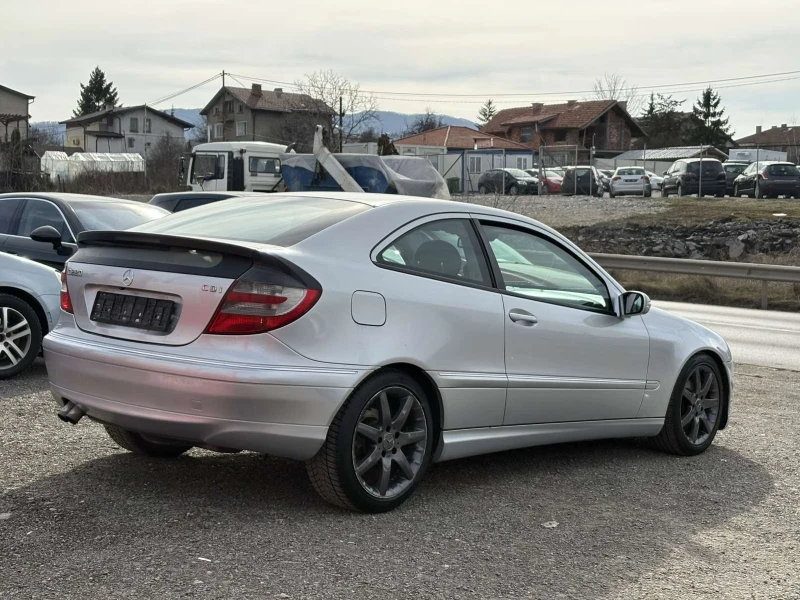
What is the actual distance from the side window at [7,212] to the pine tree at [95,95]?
12560 centimetres

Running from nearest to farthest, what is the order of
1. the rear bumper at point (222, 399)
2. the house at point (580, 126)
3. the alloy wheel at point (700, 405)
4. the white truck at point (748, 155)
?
the rear bumper at point (222, 399), the alloy wheel at point (700, 405), the white truck at point (748, 155), the house at point (580, 126)

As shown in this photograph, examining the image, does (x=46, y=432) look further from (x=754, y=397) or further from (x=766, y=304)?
(x=766, y=304)

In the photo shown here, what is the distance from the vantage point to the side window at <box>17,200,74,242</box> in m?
10.7

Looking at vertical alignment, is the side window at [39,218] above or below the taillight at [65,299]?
above

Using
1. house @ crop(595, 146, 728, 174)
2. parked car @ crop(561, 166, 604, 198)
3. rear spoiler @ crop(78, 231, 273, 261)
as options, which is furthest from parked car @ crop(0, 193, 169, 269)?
house @ crop(595, 146, 728, 174)

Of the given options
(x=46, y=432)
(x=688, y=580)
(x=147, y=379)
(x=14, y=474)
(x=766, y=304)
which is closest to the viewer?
(x=688, y=580)

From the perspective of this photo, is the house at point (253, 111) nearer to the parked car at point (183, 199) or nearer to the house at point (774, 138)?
the house at point (774, 138)

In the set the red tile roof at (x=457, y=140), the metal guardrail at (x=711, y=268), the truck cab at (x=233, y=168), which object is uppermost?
the red tile roof at (x=457, y=140)

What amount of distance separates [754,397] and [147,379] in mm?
5874

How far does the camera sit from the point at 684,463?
6.43m

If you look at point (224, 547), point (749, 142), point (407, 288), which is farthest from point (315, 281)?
point (749, 142)

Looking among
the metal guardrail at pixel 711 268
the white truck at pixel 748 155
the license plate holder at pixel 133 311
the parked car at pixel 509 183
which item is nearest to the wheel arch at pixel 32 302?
the license plate holder at pixel 133 311

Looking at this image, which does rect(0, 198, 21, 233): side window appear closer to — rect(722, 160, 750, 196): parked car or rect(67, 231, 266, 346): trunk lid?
rect(67, 231, 266, 346): trunk lid

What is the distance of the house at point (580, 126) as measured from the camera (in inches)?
3474
